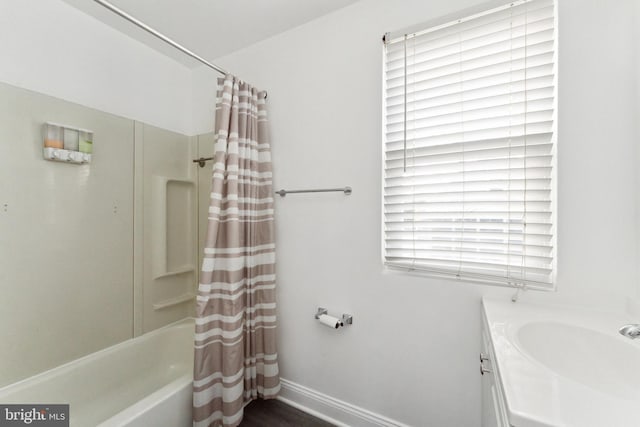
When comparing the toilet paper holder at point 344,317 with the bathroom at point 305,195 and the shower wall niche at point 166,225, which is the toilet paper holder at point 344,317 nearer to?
the bathroom at point 305,195

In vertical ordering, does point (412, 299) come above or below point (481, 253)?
below

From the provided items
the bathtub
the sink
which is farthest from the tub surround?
the bathtub

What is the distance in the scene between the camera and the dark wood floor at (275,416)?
4.97 ft

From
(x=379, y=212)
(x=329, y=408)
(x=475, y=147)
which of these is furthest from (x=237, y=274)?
(x=475, y=147)

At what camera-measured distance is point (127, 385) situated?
169 cm

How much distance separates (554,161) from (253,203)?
4.87ft

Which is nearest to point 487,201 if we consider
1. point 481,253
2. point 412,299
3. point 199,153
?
point 481,253

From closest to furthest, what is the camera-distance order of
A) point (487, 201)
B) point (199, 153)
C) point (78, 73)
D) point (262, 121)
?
1. point (487, 201)
2. point (78, 73)
3. point (262, 121)
4. point (199, 153)

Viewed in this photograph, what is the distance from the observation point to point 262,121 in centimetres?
170

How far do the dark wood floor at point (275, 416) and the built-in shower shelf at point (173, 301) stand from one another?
3.10 ft

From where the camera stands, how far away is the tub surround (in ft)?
1.65

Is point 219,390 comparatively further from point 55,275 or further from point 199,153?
point 199,153

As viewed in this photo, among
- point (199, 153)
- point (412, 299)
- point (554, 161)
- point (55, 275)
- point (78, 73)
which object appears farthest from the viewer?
point (199, 153)

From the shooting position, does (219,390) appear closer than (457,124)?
No
